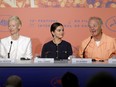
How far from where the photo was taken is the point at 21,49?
3.76 metres

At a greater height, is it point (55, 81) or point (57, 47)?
point (57, 47)

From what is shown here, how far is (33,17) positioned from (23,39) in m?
0.90

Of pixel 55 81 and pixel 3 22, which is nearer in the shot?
pixel 55 81

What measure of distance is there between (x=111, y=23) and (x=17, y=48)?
1748 millimetres

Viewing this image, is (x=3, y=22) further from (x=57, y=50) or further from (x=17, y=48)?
(x=57, y=50)

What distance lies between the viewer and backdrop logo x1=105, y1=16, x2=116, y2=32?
4590 millimetres

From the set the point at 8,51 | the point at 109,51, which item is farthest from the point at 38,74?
the point at 109,51

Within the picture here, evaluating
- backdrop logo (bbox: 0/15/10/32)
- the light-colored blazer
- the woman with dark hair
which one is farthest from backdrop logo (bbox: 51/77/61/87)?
backdrop logo (bbox: 0/15/10/32)

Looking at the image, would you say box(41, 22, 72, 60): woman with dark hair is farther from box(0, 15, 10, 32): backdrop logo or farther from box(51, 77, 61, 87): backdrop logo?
box(0, 15, 10, 32): backdrop logo

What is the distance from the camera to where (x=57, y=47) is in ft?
12.2

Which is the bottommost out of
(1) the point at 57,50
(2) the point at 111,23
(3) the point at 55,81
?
(3) the point at 55,81

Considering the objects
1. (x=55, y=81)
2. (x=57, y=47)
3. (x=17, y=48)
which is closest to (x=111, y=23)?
(x=57, y=47)

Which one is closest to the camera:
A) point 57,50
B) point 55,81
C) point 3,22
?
point 55,81

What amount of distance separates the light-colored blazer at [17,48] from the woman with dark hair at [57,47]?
247 mm
